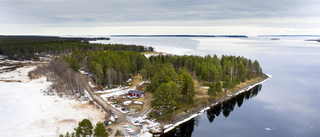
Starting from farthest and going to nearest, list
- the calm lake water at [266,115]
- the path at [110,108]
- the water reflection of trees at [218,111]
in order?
the calm lake water at [266,115], the water reflection of trees at [218,111], the path at [110,108]

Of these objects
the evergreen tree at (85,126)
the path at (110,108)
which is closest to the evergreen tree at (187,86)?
the path at (110,108)

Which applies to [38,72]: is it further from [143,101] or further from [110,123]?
[110,123]

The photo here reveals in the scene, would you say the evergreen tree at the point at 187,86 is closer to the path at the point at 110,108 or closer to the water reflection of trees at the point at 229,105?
the water reflection of trees at the point at 229,105

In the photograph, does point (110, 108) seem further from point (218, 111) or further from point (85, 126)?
point (218, 111)

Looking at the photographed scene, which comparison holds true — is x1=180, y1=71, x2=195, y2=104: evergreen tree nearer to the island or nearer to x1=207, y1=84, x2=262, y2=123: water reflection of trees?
the island

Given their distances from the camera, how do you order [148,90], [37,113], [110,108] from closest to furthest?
1. [37,113]
2. [110,108]
3. [148,90]

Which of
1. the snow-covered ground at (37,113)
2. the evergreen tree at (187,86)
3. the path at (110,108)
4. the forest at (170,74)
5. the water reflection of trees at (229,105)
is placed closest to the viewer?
the snow-covered ground at (37,113)

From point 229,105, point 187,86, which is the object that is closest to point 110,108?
point 187,86
